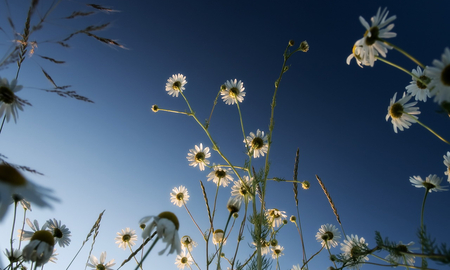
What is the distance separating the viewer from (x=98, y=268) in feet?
5.78

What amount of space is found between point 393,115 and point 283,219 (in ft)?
3.53

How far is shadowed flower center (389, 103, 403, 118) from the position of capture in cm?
134

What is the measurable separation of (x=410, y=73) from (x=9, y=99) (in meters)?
1.45

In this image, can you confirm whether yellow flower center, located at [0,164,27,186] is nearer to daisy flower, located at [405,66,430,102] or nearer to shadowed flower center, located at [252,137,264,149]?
shadowed flower center, located at [252,137,264,149]

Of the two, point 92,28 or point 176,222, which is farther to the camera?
point 92,28

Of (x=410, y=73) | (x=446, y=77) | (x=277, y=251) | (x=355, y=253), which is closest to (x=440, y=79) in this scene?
(x=446, y=77)

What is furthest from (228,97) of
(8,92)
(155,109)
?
(8,92)

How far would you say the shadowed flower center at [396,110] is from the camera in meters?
1.34

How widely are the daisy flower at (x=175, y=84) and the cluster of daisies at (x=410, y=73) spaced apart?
165 cm

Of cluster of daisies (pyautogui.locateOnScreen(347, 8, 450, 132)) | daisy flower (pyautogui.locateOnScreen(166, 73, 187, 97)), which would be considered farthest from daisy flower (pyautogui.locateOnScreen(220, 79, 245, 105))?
cluster of daisies (pyautogui.locateOnScreen(347, 8, 450, 132))

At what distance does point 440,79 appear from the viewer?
677 millimetres

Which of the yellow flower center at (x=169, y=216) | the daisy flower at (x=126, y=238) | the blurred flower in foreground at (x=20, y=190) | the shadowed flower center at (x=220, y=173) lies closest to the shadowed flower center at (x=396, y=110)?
the shadowed flower center at (x=220, y=173)

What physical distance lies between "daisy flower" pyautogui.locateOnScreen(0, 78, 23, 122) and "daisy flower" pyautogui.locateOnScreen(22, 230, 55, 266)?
0.50 m

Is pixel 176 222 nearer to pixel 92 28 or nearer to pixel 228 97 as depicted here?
pixel 92 28
